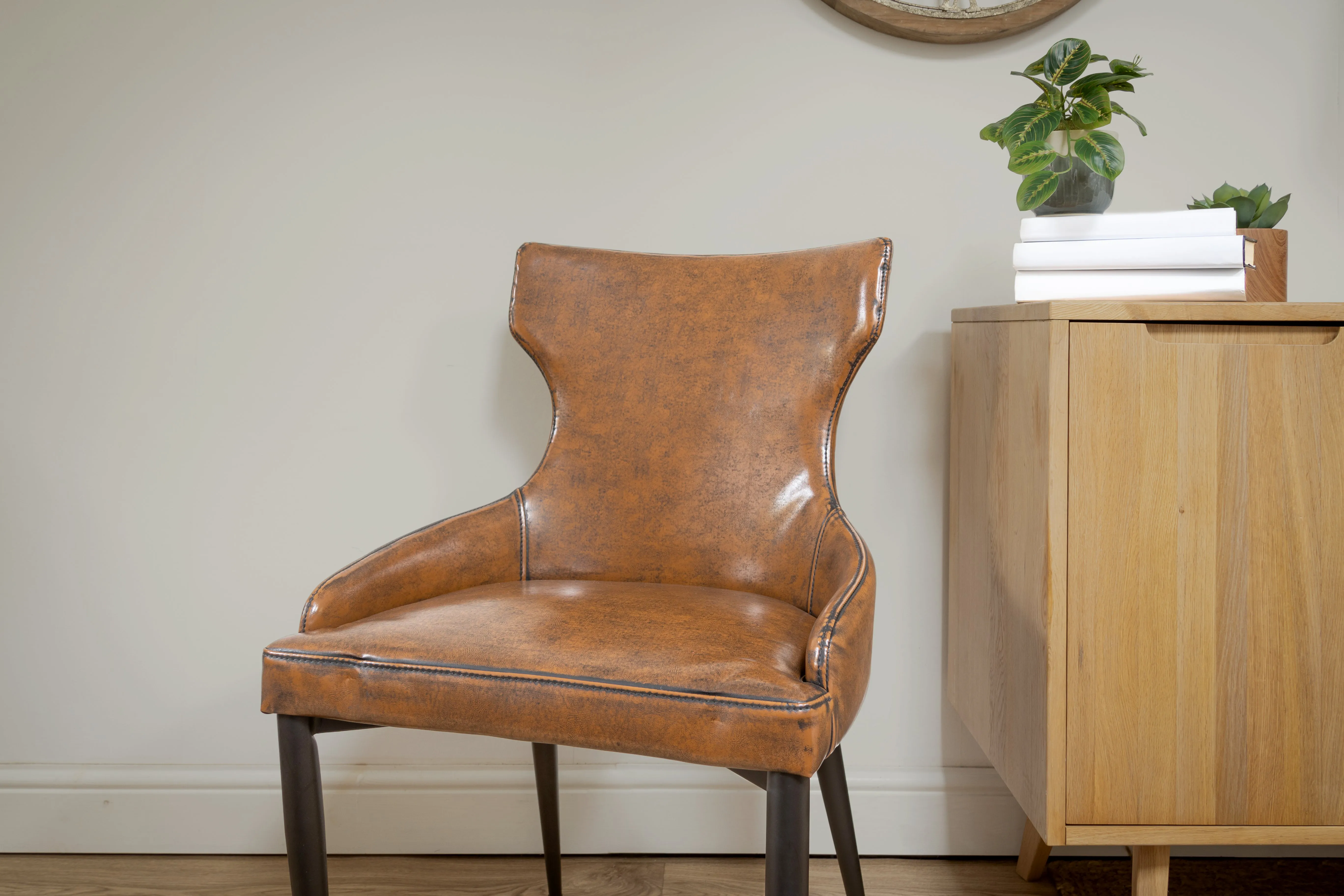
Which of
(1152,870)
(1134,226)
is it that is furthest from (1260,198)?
(1152,870)

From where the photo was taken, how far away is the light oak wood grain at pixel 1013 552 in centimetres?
99

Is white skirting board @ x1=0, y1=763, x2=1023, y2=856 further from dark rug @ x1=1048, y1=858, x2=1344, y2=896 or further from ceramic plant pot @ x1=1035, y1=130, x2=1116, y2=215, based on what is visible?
ceramic plant pot @ x1=1035, y1=130, x2=1116, y2=215

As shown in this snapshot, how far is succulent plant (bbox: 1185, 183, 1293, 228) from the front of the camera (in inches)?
44.6

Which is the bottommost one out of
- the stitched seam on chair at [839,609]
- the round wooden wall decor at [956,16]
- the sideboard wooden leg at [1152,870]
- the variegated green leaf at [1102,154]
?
the sideboard wooden leg at [1152,870]

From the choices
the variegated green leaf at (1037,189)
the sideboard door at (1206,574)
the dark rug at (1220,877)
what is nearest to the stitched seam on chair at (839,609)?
the sideboard door at (1206,574)

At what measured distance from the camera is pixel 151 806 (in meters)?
1.57

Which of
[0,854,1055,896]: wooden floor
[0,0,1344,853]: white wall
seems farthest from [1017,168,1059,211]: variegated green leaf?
[0,854,1055,896]: wooden floor

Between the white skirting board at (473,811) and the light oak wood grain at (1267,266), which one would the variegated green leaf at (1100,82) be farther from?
the white skirting board at (473,811)

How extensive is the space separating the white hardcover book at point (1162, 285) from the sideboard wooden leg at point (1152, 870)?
25.4 inches

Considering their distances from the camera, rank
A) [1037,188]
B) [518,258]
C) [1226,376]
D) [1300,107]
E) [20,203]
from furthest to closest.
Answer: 1. [20,203]
2. [1300,107]
3. [518,258]
4. [1037,188]
5. [1226,376]

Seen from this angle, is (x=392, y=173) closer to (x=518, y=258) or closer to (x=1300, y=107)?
(x=518, y=258)

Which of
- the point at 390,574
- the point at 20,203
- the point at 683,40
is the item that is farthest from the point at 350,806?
the point at 683,40

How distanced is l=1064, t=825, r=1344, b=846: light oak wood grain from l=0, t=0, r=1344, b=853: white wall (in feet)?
1.75

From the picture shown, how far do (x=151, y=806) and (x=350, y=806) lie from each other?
363mm
